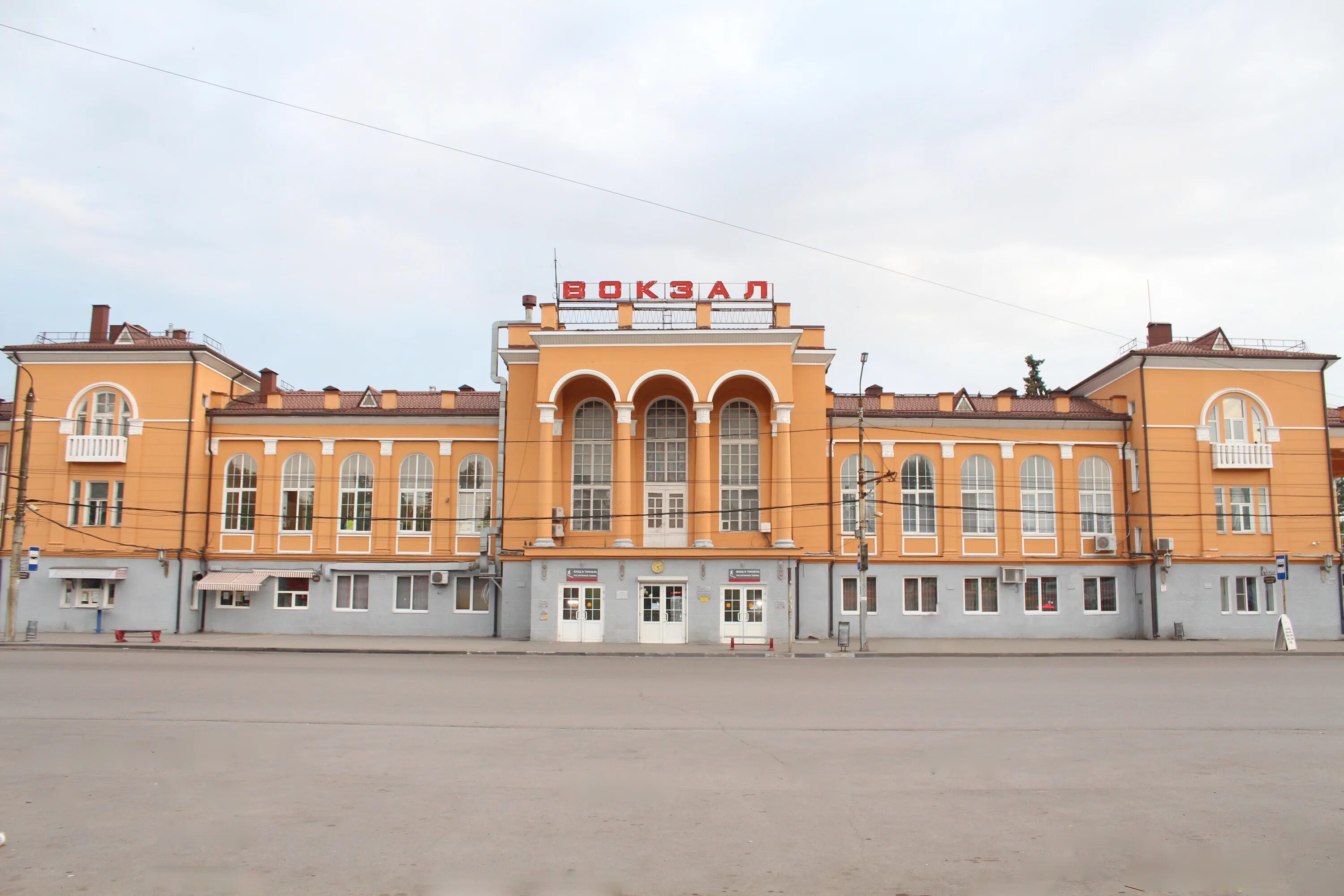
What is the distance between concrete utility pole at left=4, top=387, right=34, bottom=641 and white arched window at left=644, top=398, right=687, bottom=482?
2103 cm

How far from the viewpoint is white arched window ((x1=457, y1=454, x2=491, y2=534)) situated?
122 ft

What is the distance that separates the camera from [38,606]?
35.2 m

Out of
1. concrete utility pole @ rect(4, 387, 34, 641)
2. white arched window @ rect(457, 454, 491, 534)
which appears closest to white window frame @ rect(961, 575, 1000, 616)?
white arched window @ rect(457, 454, 491, 534)

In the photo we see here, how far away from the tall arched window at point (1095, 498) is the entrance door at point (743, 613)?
45.9 ft

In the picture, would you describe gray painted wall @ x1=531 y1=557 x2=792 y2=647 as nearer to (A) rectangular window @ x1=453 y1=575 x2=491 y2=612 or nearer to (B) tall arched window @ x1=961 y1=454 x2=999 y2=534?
(A) rectangular window @ x1=453 y1=575 x2=491 y2=612

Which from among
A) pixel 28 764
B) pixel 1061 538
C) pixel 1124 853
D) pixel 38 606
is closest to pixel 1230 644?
pixel 1061 538

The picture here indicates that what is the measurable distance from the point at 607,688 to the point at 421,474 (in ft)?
69.2

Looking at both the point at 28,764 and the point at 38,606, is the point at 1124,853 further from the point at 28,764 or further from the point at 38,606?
the point at 38,606

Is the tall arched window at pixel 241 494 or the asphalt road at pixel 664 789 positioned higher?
the tall arched window at pixel 241 494

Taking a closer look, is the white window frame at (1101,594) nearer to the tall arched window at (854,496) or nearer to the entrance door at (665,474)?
the tall arched window at (854,496)

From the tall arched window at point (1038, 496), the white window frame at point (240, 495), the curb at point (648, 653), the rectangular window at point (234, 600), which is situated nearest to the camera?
the curb at point (648, 653)

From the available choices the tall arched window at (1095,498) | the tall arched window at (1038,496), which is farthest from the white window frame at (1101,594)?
the tall arched window at (1038,496)

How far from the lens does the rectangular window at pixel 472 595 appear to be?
36.2m

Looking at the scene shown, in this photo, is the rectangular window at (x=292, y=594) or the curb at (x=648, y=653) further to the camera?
the rectangular window at (x=292, y=594)
